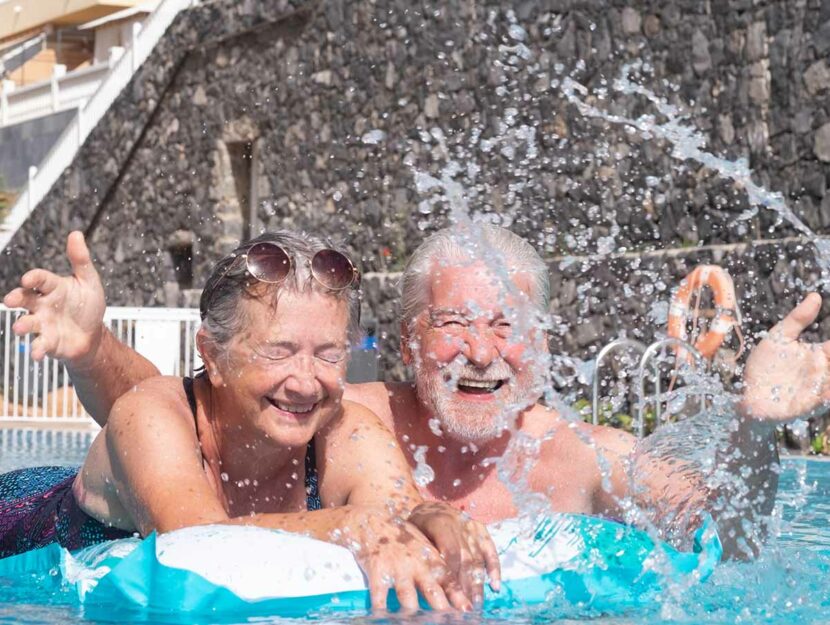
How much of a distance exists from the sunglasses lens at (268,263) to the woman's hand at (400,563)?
0.57m

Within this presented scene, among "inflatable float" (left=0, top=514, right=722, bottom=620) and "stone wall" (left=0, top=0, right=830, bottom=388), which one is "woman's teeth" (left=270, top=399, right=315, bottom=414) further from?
"stone wall" (left=0, top=0, right=830, bottom=388)

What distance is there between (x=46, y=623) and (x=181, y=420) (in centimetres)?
51

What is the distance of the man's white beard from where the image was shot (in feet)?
11.5

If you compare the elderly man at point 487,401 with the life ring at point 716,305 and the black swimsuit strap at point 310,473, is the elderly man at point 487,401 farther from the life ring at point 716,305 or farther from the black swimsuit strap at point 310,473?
the life ring at point 716,305

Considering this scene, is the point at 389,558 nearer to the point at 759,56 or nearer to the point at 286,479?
the point at 286,479

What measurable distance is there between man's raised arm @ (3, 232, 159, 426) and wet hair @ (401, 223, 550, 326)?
0.80 metres

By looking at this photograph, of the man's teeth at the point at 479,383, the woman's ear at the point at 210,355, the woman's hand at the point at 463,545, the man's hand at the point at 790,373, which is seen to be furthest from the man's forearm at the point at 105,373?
the man's hand at the point at 790,373

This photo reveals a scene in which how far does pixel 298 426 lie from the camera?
3.02 m

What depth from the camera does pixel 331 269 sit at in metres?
3.06

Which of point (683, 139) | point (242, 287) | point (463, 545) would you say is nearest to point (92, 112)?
point (683, 139)

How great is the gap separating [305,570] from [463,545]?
323mm

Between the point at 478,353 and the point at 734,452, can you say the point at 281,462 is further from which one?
the point at 734,452

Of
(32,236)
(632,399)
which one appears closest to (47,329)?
(632,399)

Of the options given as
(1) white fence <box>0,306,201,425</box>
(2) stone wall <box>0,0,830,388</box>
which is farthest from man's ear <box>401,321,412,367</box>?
(1) white fence <box>0,306,201,425</box>
